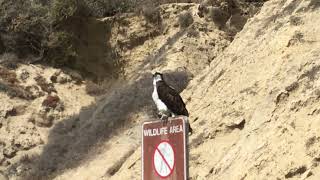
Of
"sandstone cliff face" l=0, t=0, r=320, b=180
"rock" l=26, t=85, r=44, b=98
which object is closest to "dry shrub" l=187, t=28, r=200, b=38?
"sandstone cliff face" l=0, t=0, r=320, b=180

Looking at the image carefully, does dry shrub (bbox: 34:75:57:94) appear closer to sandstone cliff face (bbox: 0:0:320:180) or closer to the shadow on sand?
sandstone cliff face (bbox: 0:0:320:180)

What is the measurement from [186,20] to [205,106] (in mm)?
7650

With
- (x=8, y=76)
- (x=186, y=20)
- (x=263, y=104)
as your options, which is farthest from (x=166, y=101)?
(x=8, y=76)

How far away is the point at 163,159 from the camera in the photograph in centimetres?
682

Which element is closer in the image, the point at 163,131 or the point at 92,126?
the point at 163,131

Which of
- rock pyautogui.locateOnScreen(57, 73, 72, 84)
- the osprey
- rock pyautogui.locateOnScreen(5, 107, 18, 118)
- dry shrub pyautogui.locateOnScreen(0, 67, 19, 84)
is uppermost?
the osprey

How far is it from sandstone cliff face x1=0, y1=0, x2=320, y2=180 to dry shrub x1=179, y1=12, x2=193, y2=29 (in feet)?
0.65

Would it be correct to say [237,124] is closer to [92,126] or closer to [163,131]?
[163,131]

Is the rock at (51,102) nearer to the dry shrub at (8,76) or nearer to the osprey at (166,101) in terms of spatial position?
the dry shrub at (8,76)

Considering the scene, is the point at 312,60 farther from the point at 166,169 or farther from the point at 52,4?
the point at 52,4

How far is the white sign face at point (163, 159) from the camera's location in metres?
6.71

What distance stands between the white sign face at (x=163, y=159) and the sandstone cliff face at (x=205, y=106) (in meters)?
2.94

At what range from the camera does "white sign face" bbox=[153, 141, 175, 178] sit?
6.71 metres

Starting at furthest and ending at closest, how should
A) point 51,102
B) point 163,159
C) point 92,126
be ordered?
point 51,102 → point 92,126 → point 163,159
